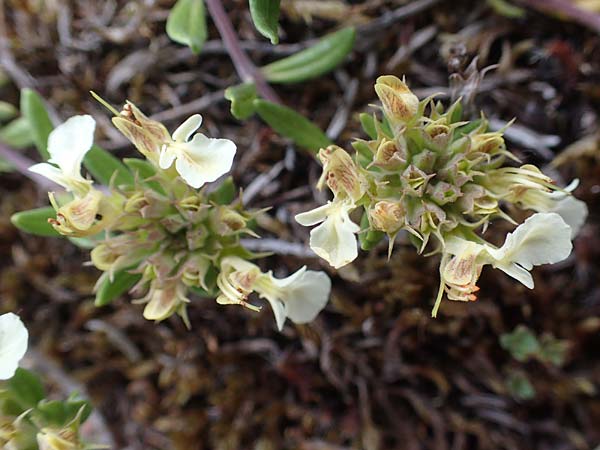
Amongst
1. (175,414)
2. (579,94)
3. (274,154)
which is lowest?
(175,414)

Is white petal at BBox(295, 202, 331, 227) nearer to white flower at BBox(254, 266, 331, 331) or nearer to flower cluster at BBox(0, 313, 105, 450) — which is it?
white flower at BBox(254, 266, 331, 331)

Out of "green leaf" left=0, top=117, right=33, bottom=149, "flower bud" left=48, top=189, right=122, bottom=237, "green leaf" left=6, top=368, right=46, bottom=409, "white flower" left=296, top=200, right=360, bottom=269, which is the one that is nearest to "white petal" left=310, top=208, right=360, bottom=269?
"white flower" left=296, top=200, right=360, bottom=269

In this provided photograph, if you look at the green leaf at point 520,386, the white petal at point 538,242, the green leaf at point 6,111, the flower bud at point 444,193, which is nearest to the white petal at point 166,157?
the flower bud at point 444,193

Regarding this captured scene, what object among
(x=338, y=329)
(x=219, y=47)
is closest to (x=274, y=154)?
(x=219, y=47)

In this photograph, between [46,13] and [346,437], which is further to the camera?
[46,13]

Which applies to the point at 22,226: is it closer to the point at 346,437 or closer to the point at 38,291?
the point at 38,291

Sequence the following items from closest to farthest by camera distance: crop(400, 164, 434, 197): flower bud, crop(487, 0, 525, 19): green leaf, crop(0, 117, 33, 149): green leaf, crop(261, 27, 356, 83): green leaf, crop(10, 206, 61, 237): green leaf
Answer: crop(400, 164, 434, 197): flower bud < crop(10, 206, 61, 237): green leaf < crop(261, 27, 356, 83): green leaf < crop(487, 0, 525, 19): green leaf < crop(0, 117, 33, 149): green leaf
